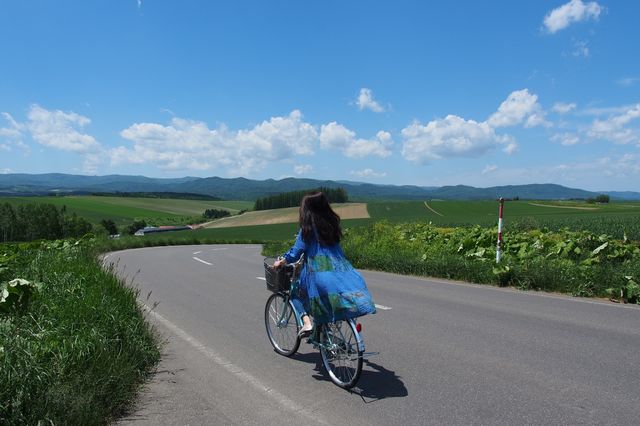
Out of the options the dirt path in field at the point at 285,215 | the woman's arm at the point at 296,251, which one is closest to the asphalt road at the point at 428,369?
the woman's arm at the point at 296,251

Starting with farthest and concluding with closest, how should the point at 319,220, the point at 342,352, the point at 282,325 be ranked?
the point at 282,325 → the point at 319,220 → the point at 342,352

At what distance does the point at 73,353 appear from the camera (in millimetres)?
4020

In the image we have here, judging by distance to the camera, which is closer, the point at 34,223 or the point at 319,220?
the point at 319,220

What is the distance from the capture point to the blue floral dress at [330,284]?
4.30 m

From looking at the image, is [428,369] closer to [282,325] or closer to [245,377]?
[282,325]

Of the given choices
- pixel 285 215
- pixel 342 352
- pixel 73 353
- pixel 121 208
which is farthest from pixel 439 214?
pixel 121 208

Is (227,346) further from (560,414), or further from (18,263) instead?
(18,263)

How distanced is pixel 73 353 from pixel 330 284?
236 centimetres

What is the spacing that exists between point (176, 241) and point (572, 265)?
110 ft

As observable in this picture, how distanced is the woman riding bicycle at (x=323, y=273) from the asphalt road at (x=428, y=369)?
0.75 meters

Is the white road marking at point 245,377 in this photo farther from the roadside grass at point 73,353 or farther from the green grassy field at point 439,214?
the green grassy field at point 439,214

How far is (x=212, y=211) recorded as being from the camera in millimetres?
115688

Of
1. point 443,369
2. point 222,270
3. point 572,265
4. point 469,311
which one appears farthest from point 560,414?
point 222,270

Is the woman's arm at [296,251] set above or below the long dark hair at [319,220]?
below
